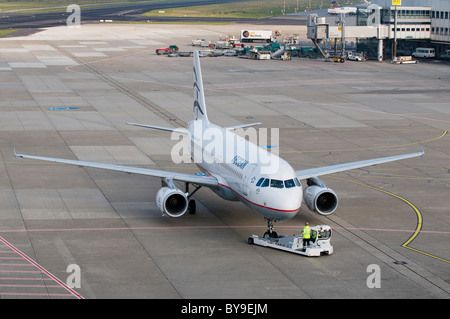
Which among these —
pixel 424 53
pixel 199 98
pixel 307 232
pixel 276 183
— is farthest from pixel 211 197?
pixel 424 53

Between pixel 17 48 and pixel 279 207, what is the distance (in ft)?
431

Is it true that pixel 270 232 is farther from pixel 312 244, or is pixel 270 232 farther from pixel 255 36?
pixel 255 36

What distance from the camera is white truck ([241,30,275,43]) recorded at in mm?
176500

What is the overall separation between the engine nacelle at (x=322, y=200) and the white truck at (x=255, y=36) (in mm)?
135179

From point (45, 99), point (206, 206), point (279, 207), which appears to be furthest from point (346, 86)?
point (279, 207)

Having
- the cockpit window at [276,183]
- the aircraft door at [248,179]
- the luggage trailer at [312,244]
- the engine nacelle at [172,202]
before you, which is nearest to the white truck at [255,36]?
the engine nacelle at [172,202]

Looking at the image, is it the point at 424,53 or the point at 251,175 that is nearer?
the point at 251,175

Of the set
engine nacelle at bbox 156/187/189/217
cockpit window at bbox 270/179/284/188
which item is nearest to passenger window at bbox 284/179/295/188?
cockpit window at bbox 270/179/284/188

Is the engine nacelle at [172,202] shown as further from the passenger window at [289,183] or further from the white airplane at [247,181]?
the passenger window at [289,183]

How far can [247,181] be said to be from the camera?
135 feet

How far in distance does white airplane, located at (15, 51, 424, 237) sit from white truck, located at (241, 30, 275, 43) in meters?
128

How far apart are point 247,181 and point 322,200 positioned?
19.5 ft

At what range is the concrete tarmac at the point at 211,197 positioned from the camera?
115 feet
